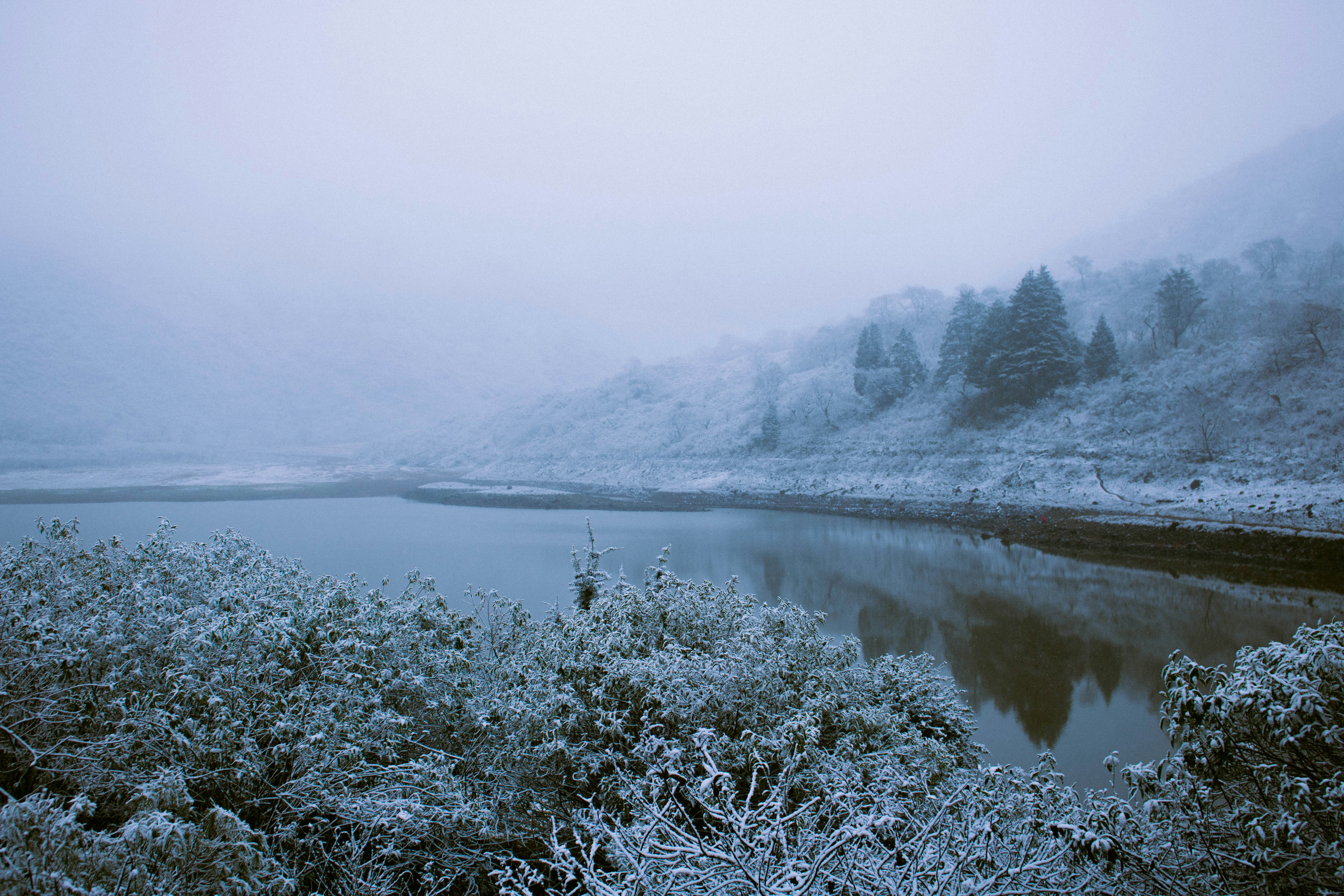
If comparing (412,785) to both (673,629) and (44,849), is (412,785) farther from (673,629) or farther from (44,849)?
(673,629)

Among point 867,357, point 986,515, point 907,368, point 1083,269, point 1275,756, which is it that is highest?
point 1083,269

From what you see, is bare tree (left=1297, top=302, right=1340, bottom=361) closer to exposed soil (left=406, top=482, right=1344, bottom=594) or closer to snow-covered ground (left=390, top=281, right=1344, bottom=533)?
snow-covered ground (left=390, top=281, right=1344, bottom=533)

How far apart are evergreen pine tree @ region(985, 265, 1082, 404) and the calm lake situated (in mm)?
17296

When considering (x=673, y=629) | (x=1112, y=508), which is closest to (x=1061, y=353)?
(x=1112, y=508)

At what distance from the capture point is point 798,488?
35750mm

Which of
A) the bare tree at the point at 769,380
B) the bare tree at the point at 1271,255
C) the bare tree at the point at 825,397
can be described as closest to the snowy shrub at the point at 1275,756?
the bare tree at the point at 825,397

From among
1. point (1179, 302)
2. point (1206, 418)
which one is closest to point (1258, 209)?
point (1179, 302)

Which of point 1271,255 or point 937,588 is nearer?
point 937,588

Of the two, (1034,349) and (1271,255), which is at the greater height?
(1271,255)

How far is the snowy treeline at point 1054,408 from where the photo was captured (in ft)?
78.1

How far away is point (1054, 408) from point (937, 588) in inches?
936

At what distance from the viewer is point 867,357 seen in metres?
48.1

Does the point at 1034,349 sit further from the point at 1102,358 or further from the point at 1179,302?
the point at 1179,302

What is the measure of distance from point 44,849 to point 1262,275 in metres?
64.4
